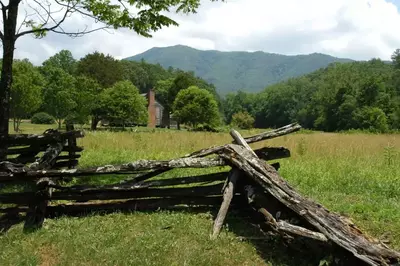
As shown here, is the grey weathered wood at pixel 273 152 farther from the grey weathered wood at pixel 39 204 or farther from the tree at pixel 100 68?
the tree at pixel 100 68

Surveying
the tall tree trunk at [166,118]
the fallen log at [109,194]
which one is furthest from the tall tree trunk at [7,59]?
the tall tree trunk at [166,118]

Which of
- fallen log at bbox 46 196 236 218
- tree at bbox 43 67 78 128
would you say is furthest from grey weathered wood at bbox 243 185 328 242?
tree at bbox 43 67 78 128

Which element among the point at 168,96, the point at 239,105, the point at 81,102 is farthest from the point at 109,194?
the point at 239,105

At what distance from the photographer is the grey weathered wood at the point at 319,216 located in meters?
3.75

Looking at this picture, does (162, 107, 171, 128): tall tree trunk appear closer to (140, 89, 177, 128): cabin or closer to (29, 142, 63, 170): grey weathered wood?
(140, 89, 177, 128): cabin

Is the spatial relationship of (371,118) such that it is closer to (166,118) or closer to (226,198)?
(166,118)

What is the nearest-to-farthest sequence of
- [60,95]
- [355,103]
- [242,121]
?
1. [60,95]
2. [355,103]
3. [242,121]

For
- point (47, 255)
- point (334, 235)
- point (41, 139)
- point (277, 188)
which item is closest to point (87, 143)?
point (41, 139)

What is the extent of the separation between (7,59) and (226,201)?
19.8 ft

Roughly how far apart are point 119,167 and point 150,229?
41.9 inches

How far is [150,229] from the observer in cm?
550

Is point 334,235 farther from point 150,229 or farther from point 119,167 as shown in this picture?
point 119,167

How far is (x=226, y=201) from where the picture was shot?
18.2ft

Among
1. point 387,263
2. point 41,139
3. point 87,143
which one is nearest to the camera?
point 387,263
